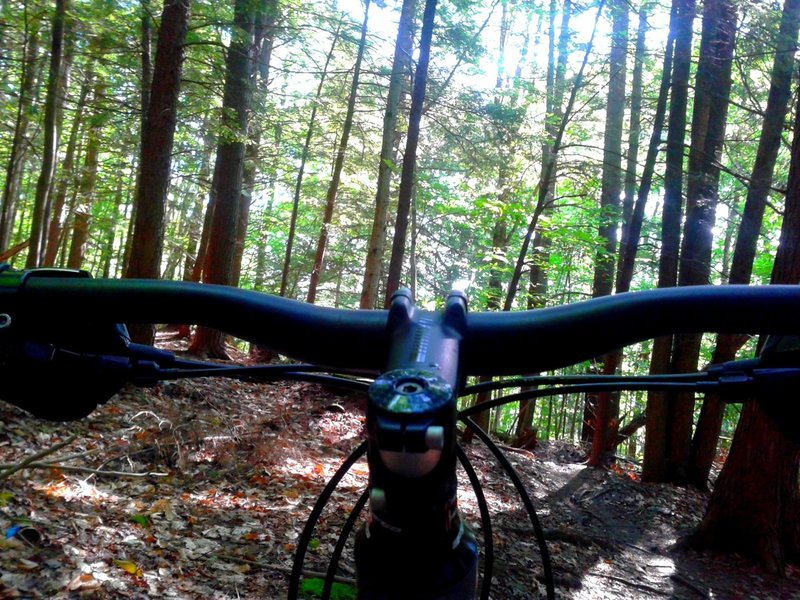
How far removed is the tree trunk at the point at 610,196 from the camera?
11.9m

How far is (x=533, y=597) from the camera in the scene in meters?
5.19

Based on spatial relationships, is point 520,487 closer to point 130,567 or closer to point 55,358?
point 55,358

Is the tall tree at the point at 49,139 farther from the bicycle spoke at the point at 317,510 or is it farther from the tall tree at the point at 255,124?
the bicycle spoke at the point at 317,510

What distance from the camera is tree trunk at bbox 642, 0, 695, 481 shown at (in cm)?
1073

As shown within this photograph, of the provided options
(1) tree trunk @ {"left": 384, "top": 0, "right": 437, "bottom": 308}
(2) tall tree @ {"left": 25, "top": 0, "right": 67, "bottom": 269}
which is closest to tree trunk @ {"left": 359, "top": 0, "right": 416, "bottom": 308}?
(1) tree trunk @ {"left": 384, "top": 0, "right": 437, "bottom": 308}

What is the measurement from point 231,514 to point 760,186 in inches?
370

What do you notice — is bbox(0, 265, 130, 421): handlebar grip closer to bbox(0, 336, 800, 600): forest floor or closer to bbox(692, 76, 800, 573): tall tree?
bbox(0, 336, 800, 600): forest floor

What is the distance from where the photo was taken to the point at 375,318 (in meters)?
0.98

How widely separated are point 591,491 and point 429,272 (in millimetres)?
12140

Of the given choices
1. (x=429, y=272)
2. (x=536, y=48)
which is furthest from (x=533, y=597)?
(x=536, y=48)

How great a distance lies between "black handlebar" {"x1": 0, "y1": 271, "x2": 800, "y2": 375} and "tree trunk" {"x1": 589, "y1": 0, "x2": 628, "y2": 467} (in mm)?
9818

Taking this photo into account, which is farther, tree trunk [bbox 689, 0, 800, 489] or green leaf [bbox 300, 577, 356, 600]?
tree trunk [bbox 689, 0, 800, 489]

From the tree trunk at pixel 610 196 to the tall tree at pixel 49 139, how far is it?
35.1ft

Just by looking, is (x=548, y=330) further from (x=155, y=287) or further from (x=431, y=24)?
(x=431, y=24)
